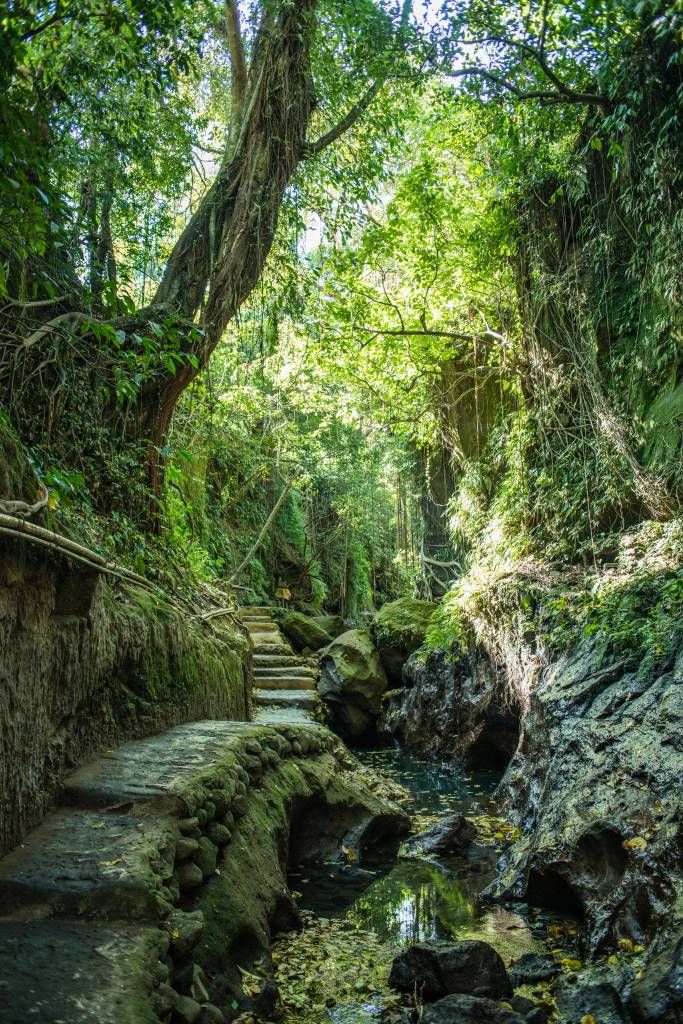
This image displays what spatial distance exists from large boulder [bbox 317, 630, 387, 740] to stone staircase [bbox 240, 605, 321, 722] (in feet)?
1.81

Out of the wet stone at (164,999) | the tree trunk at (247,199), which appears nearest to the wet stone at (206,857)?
the wet stone at (164,999)

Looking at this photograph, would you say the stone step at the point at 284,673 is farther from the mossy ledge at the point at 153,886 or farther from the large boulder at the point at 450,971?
the large boulder at the point at 450,971

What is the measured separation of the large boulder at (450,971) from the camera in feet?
12.2

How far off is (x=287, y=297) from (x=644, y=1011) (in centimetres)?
680

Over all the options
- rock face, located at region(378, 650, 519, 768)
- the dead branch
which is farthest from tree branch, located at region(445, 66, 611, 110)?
rock face, located at region(378, 650, 519, 768)

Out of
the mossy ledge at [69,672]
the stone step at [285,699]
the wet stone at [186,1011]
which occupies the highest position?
the mossy ledge at [69,672]

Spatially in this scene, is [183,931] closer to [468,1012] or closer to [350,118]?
[468,1012]

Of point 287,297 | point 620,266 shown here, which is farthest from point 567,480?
point 287,297

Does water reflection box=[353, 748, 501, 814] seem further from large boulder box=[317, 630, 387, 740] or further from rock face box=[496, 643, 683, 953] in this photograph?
rock face box=[496, 643, 683, 953]

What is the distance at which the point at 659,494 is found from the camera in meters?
7.66

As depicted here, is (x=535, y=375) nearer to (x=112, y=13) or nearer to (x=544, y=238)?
(x=544, y=238)

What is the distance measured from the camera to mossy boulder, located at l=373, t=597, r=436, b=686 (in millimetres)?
13508

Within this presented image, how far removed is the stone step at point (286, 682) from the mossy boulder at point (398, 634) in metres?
3.52

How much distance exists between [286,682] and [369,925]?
17.7 feet
